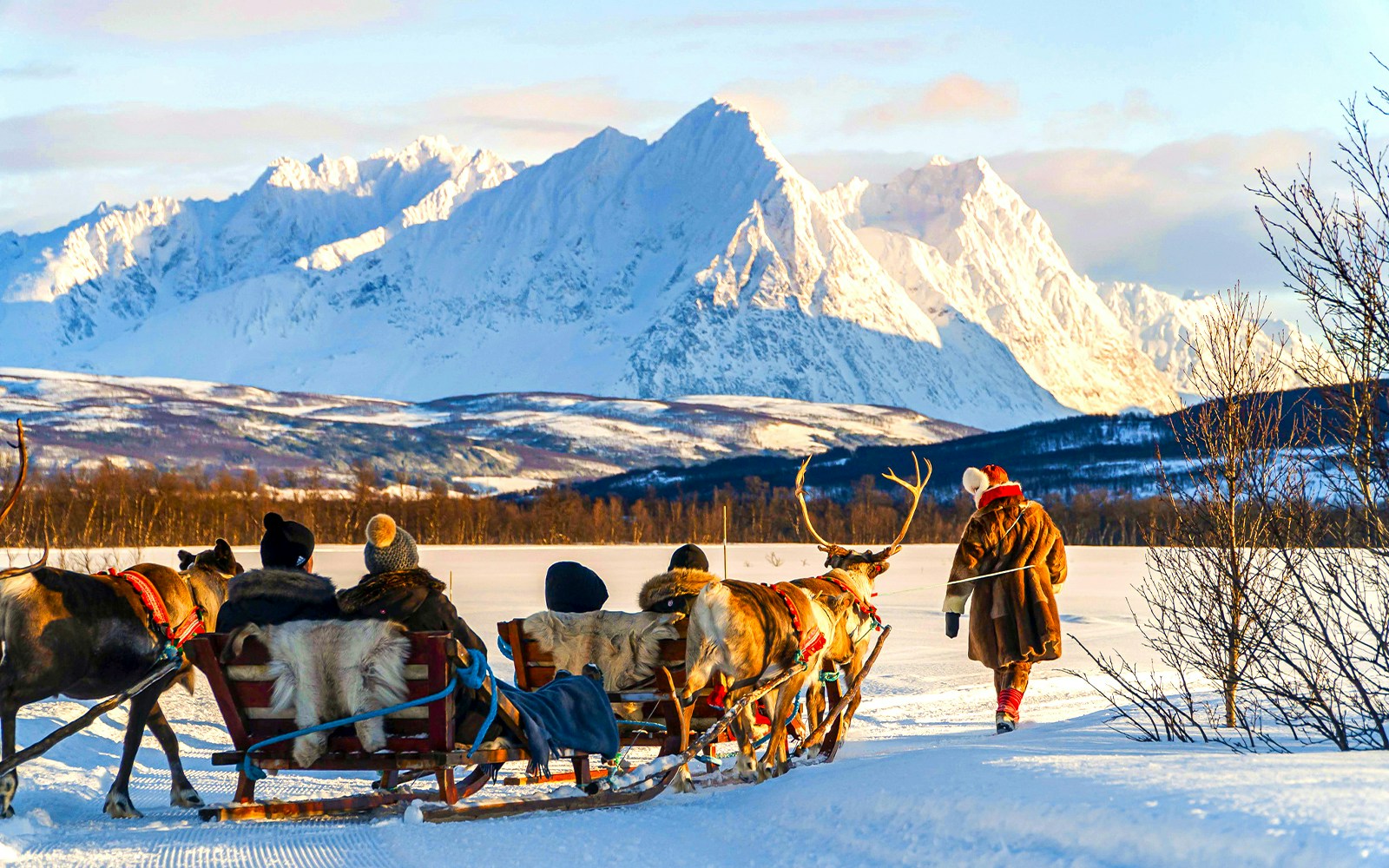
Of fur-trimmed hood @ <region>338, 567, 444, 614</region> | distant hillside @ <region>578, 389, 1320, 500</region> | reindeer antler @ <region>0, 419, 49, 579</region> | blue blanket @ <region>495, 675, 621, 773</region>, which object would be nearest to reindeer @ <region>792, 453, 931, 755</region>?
blue blanket @ <region>495, 675, 621, 773</region>

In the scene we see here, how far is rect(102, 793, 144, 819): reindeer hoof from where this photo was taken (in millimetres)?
6984

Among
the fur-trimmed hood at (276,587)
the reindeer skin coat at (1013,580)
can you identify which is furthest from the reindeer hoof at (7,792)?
the reindeer skin coat at (1013,580)

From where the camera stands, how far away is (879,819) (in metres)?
5.89

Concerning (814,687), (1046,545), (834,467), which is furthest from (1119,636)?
(834,467)

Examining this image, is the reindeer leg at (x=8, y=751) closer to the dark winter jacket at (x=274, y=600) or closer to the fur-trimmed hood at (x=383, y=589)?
the dark winter jacket at (x=274, y=600)

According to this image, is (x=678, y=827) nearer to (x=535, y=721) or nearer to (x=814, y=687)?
(x=535, y=721)

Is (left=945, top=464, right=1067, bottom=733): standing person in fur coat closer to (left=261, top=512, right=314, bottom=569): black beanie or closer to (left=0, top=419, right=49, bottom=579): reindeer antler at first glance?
(left=261, top=512, right=314, bottom=569): black beanie

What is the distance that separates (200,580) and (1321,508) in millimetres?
5958

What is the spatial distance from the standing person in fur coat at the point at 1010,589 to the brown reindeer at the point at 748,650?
170 centimetres

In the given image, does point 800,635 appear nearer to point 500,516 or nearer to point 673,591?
point 673,591

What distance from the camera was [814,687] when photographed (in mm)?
8555

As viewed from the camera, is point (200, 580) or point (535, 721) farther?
point (200, 580)

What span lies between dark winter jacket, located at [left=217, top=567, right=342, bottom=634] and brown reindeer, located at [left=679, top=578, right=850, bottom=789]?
1.83m

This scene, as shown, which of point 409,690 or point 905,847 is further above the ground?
point 409,690
